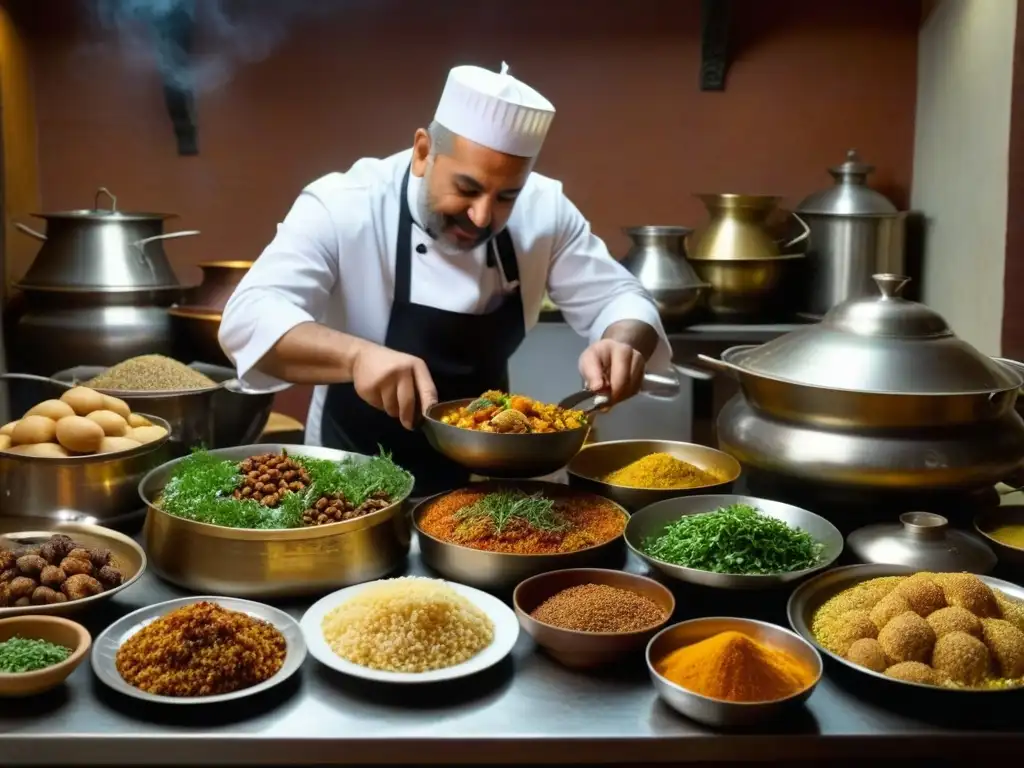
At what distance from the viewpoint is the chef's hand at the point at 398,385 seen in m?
1.78

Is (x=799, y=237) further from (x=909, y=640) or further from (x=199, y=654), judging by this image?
(x=199, y=654)

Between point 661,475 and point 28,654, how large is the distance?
108 cm

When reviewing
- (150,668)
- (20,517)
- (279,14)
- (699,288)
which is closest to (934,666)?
(150,668)

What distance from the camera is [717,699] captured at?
117 centimetres

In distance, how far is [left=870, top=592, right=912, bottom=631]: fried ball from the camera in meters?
1.32

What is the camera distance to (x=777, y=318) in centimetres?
365

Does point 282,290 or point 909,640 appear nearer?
point 909,640

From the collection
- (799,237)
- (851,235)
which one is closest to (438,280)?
(799,237)

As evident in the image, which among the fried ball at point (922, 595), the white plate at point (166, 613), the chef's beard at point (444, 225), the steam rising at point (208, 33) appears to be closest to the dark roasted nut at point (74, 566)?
the white plate at point (166, 613)

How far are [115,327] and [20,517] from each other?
1.53 meters

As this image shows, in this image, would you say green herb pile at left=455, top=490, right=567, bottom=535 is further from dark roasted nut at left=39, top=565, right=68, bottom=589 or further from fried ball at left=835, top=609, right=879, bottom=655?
dark roasted nut at left=39, top=565, right=68, bottom=589

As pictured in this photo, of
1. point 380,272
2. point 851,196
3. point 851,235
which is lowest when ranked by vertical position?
point 380,272

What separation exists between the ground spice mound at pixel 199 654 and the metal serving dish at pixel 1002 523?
108cm

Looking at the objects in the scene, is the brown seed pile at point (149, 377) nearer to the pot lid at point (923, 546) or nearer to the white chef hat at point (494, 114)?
the white chef hat at point (494, 114)
